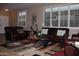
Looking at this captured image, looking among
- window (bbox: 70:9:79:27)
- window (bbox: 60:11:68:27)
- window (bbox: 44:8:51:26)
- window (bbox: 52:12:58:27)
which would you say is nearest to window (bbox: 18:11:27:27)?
window (bbox: 44:8:51:26)

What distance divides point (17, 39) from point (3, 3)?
0.83 m

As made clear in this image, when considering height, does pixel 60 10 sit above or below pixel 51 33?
above

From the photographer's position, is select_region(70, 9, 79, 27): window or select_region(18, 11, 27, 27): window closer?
select_region(70, 9, 79, 27): window

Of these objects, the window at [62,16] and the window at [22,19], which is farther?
the window at [22,19]

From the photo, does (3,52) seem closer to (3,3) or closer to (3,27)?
(3,27)

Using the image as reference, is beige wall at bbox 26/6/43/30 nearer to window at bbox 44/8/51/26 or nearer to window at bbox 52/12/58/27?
window at bbox 44/8/51/26

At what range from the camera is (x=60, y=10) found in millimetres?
3059

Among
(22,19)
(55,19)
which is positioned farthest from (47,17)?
(22,19)

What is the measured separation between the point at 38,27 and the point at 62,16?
571 mm

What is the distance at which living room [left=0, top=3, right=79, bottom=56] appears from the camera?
3.00 meters

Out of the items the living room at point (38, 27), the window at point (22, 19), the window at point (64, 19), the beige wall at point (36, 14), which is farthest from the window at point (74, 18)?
the window at point (22, 19)

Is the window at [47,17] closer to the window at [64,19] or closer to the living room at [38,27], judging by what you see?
the living room at [38,27]

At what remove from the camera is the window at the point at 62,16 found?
2988 mm

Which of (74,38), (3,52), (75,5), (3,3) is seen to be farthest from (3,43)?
(75,5)
